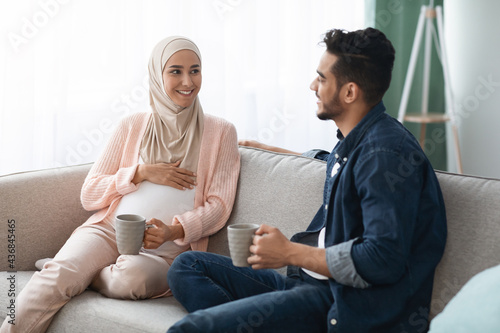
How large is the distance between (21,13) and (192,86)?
3.21ft

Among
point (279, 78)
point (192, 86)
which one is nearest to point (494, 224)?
point (192, 86)

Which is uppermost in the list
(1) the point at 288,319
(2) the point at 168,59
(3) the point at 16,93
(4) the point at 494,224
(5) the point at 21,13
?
(5) the point at 21,13

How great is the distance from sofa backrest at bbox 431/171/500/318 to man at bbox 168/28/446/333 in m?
0.06

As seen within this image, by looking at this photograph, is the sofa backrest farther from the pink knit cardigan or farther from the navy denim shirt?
the pink knit cardigan

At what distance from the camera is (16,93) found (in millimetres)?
2709

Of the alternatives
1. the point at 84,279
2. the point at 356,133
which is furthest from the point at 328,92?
the point at 84,279

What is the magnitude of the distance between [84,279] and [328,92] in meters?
0.95

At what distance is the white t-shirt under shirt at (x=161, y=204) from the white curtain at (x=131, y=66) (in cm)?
88

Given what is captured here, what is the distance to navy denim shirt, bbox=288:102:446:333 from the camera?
1.45 meters

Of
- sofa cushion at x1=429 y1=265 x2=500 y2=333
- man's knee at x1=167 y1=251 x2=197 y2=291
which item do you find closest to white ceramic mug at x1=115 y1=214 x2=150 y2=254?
man's knee at x1=167 y1=251 x2=197 y2=291

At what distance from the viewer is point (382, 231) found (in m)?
1.43

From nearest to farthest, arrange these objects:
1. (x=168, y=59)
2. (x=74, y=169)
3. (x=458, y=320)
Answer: (x=458, y=320), (x=168, y=59), (x=74, y=169)

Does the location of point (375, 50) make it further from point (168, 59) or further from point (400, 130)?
point (168, 59)

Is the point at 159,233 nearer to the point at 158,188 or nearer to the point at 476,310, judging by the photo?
the point at 158,188
